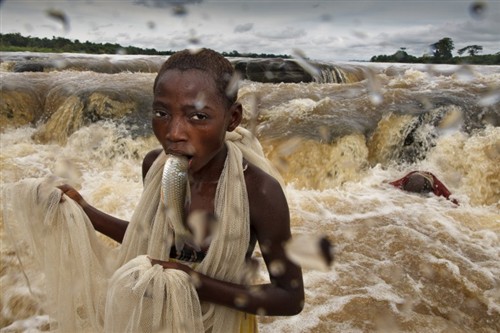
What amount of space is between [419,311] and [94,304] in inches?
117

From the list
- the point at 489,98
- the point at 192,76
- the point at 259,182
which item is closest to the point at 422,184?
the point at 489,98

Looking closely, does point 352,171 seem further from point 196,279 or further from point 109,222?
point 196,279

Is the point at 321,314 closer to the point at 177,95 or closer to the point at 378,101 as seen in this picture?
the point at 177,95

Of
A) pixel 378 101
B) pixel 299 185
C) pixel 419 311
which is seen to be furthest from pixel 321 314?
pixel 378 101

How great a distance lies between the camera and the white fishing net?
4.11 ft

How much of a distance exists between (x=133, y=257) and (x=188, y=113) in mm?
620

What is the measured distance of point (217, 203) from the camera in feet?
4.83

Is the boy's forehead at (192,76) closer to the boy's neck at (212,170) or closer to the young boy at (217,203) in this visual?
the young boy at (217,203)

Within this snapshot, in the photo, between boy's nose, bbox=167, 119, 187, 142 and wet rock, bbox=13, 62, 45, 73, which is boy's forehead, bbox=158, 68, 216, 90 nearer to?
boy's nose, bbox=167, 119, 187, 142

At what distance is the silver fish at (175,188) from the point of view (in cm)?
126

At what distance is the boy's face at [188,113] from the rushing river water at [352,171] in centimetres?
226

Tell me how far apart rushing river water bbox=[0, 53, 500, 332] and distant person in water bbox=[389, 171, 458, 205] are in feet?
0.44

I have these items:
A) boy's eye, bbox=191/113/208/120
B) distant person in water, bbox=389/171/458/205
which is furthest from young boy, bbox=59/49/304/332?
distant person in water, bbox=389/171/458/205

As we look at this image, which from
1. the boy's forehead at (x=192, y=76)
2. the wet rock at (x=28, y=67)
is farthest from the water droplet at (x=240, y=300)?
the wet rock at (x=28, y=67)
